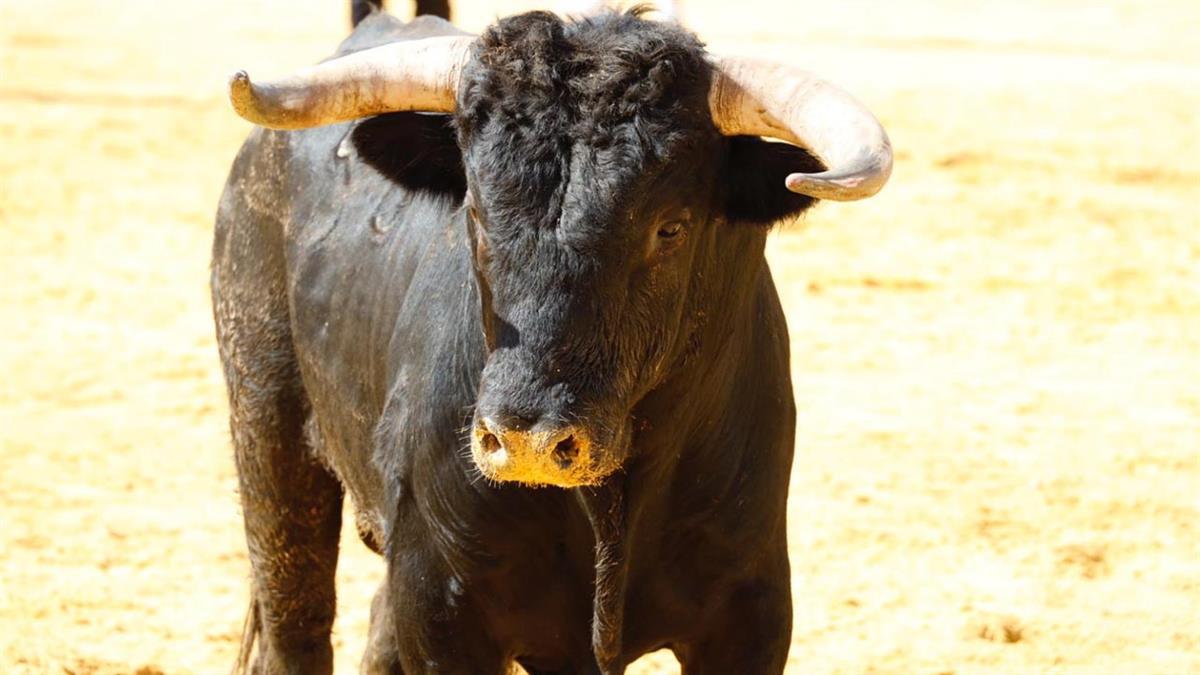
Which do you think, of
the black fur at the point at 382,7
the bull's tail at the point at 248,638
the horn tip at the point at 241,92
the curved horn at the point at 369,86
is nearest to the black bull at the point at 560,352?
the curved horn at the point at 369,86

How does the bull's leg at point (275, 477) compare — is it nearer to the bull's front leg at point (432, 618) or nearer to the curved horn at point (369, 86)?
the bull's front leg at point (432, 618)

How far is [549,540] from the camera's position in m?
4.26

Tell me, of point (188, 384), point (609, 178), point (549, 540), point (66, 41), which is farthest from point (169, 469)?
point (66, 41)

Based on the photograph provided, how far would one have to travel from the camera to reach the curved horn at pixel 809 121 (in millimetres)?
3412

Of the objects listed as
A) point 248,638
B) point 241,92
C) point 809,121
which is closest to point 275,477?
point 248,638

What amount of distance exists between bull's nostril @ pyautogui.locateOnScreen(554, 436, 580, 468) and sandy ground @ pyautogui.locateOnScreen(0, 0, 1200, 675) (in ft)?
2.71

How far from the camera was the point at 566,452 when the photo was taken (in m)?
3.59

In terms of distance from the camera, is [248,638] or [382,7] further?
[382,7]

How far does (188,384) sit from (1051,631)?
4604 mm

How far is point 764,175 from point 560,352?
0.64 meters

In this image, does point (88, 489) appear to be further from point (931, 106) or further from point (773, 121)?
point (931, 106)

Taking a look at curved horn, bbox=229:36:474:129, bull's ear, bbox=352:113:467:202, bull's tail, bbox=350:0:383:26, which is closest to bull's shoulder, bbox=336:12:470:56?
bull's tail, bbox=350:0:383:26

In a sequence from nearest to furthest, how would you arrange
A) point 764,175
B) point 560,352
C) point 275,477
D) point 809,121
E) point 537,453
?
point 537,453, point 560,352, point 809,121, point 764,175, point 275,477

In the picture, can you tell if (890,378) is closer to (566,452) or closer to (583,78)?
(583,78)
